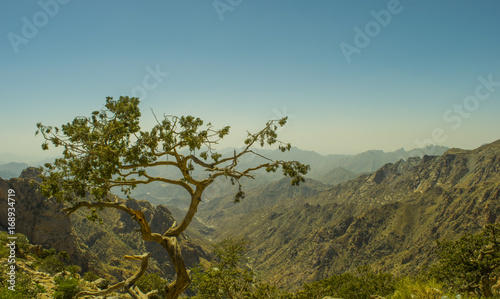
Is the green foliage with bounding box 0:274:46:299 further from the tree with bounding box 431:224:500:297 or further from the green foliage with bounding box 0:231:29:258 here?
the tree with bounding box 431:224:500:297

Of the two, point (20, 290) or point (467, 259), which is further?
point (467, 259)

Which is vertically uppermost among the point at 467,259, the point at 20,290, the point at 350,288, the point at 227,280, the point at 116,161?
the point at 116,161

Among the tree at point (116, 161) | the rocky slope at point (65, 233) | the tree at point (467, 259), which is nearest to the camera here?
the tree at point (116, 161)

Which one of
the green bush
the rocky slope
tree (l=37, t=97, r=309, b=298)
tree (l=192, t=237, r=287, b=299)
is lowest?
the rocky slope

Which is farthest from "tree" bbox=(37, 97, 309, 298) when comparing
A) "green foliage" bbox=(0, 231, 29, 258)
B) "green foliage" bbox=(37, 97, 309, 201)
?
"green foliage" bbox=(0, 231, 29, 258)

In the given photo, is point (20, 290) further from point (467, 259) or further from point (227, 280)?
point (467, 259)

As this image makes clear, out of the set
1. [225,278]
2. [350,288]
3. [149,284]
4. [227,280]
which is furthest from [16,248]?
[350,288]

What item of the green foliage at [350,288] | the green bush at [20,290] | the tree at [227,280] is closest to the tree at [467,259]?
the green foliage at [350,288]

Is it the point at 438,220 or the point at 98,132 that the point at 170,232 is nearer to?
the point at 98,132

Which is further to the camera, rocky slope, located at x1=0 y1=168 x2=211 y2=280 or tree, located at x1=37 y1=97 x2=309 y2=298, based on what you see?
rocky slope, located at x1=0 y1=168 x2=211 y2=280

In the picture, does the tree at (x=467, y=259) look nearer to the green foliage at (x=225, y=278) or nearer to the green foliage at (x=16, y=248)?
the green foliage at (x=225, y=278)

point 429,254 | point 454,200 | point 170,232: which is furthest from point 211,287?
point 454,200

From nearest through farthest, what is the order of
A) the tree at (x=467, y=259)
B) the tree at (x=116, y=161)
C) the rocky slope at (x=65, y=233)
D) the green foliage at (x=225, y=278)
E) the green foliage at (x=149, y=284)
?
1. the tree at (x=116, y=161)
2. the green foliage at (x=225, y=278)
3. the tree at (x=467, y=259)
4. the green foliage at (x=149, y=284)
5. the rocky slope at (x=65, y=233)

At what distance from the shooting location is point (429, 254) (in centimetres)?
11788
